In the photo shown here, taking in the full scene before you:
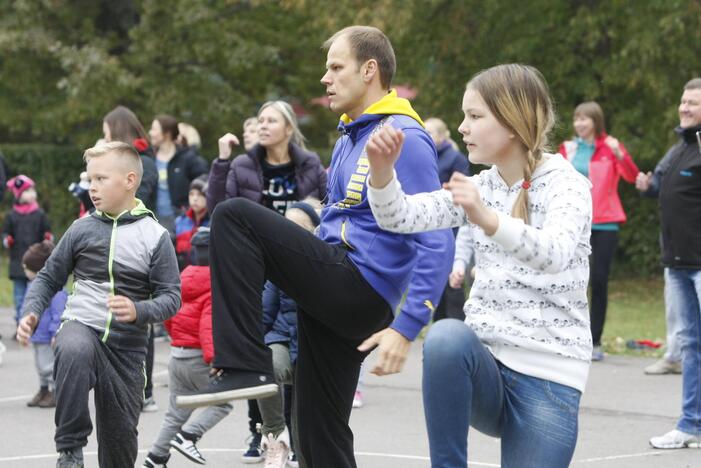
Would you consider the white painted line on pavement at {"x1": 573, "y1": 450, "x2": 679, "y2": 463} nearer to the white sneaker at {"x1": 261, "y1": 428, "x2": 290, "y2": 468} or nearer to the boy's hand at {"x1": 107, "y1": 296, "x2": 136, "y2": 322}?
the white sneaker at {"x1": 261, "y1": 428, "x2": 290, "y2": 468}

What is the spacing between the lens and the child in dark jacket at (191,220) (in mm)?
11000

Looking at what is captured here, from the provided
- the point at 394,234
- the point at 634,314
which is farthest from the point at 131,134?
the point at 634,314

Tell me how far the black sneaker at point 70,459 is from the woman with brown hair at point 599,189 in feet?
23.3

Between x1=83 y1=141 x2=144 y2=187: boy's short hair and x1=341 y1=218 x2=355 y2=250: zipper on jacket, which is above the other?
x1=83 y1=141 x2=144 y2=187: boy's short hair

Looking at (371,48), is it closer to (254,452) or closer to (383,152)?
(383,152)

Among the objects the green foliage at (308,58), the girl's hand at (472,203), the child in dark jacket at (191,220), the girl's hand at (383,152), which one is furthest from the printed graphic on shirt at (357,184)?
the green foliage at (308,58)

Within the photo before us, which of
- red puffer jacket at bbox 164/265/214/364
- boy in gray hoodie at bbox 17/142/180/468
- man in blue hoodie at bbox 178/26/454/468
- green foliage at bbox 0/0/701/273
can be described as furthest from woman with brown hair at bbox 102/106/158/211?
green foliage at bbox 0/0/701/273

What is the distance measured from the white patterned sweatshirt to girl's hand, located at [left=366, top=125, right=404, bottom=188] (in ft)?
0.14

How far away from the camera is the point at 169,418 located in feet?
23.4

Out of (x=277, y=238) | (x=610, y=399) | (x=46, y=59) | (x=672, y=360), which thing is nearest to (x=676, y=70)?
(x=672, y=360)

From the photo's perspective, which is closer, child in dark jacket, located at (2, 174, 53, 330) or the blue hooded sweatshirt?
the blue hooded sweatshirt

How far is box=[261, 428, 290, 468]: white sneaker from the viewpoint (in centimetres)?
693

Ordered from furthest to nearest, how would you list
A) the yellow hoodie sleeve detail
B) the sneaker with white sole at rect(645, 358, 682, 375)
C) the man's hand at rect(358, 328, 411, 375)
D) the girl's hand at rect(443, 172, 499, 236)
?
the sneaker with white sole at rect(645, 358, 682, 375) → the yellow hoodie sleeve detail → the man's hand at rect(358, 328, 411, 375) → the girl's hand at rect(443, 172, 499, 236)

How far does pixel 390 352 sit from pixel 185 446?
293 centimetres
